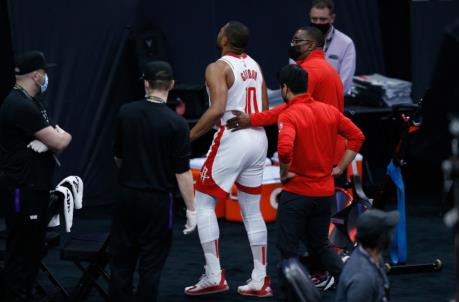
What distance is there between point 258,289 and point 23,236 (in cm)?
185

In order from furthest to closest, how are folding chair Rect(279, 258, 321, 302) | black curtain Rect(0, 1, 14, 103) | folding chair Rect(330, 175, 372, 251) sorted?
black curtain Rect(0, 1, 14, 103) < folding chair Rect(330, 175, 372, 251) < folding chair Rect(279, 258, 321, 302)

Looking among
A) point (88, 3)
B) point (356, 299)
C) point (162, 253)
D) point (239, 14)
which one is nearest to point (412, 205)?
point (239, 14)

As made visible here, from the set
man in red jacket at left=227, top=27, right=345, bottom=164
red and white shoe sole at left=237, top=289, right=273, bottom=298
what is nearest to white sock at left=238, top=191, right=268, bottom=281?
red and white shoe sole at left=237, top=289, right=273, bottom=298

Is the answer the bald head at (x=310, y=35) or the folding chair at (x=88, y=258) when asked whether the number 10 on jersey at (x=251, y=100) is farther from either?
the folding chair at (x=88, y=258)

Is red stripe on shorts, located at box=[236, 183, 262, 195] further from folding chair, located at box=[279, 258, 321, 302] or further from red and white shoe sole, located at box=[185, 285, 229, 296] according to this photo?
folding chair, located at box=[279, 258, 321, 302]

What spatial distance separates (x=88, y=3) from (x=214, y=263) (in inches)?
162

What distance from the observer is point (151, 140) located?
21.6 ft

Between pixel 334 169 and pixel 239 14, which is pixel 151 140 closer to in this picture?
pixel 334 169

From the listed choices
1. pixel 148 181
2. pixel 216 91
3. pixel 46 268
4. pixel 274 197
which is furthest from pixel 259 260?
pixel 274 197

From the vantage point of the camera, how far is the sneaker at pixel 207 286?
8.00 m

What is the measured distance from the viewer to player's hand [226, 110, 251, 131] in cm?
782

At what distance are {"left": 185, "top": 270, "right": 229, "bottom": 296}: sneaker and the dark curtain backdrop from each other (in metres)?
3.65

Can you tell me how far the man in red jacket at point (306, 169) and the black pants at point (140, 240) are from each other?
939 millimetres

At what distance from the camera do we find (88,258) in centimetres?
736
